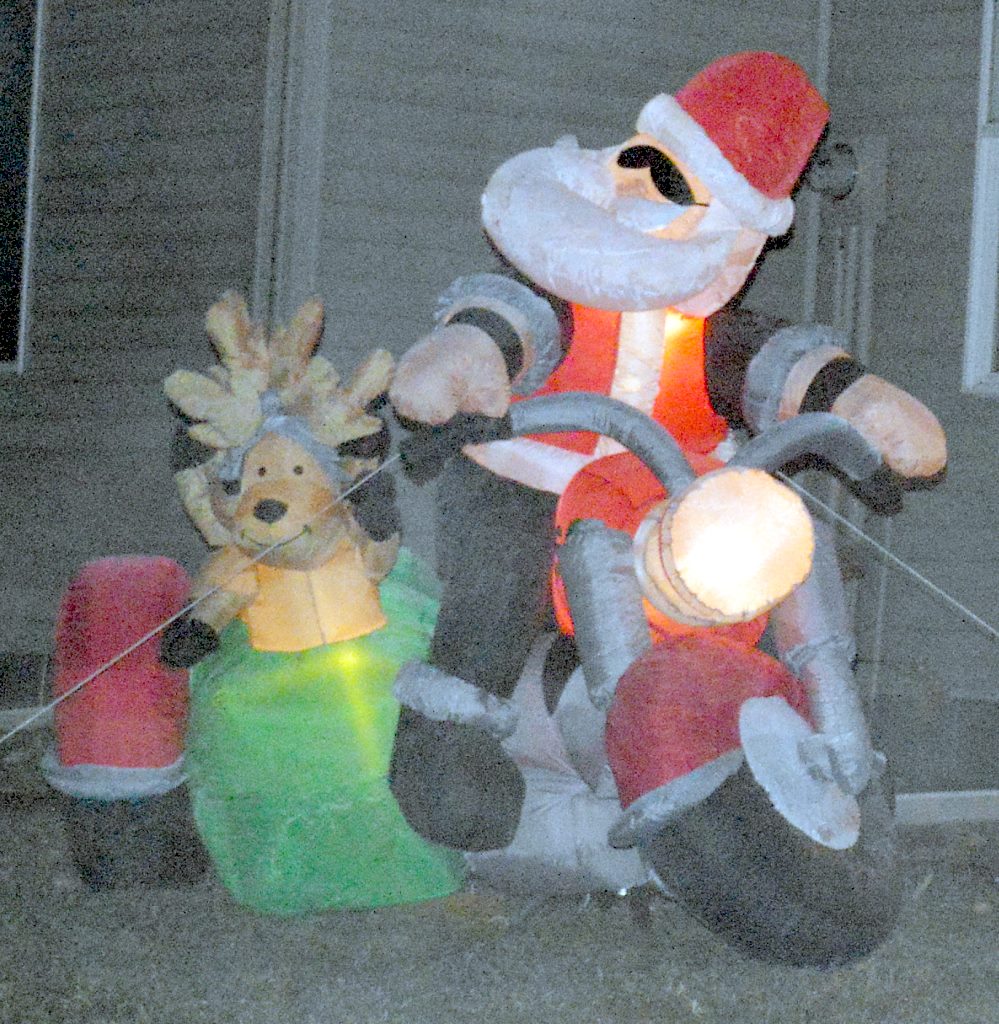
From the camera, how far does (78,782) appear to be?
2863 millimetres

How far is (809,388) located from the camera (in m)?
2.50

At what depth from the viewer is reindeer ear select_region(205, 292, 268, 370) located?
2949 millimetres

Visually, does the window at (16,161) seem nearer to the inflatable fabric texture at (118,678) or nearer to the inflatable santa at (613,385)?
the inflatable fabric texture at (118,678)

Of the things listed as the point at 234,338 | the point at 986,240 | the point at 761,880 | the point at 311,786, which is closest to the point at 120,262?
the point at 234,338

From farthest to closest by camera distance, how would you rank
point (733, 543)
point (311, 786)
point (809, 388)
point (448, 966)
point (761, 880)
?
point (311, 786) → point (448, 966) → point (809, 388) → point (761, 880) → point (733, 543)

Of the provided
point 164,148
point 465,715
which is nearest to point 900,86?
point 164,148

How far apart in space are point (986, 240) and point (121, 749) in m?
2.99

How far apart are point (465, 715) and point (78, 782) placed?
88 cm

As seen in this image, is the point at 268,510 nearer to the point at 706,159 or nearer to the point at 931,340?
the point at 706,159

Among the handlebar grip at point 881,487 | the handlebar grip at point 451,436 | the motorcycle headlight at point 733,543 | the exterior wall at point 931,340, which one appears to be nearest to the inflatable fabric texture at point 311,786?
the handlebar grip at point 451,436

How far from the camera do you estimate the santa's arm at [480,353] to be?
231cm

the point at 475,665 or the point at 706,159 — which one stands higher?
the point at 706,159

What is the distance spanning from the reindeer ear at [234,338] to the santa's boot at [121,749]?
0.53m

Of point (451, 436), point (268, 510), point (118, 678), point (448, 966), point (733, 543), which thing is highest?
point (451, 436)
